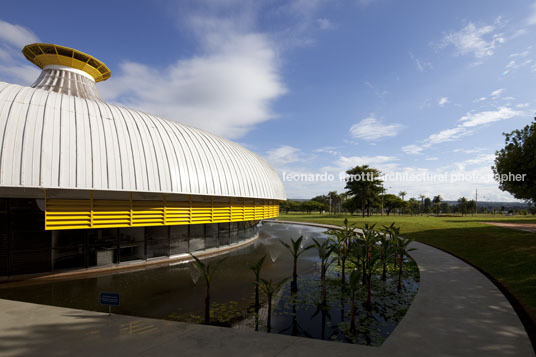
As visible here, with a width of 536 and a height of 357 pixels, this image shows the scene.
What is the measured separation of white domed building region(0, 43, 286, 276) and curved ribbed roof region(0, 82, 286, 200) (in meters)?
0.04

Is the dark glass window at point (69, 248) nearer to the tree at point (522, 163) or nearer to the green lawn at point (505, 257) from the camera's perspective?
the green lawn at point (505, 257)

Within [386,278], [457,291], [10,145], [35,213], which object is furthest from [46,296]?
[457,291]

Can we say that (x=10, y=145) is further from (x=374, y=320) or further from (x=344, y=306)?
(x=374, y=320)

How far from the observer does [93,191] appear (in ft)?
42.1

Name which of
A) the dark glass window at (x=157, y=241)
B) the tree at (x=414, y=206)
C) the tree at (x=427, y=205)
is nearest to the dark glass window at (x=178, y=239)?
the dark glass window at (x=157, y=241)

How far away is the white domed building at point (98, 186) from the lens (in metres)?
11.6

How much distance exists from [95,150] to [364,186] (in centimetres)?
7173

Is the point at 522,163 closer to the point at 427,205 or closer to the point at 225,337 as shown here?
the point at 225,337

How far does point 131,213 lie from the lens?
13906 millimetres

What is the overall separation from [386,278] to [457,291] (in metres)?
3.04

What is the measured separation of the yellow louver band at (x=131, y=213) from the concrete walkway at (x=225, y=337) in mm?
4472

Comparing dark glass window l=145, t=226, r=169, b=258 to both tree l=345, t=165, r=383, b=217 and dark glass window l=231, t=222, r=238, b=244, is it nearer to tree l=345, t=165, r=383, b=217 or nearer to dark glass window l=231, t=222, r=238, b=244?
dark glass window l=231, t=222, r=238, b=244

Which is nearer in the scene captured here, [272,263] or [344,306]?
[344,306]

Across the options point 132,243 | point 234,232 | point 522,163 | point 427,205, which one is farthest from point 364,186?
point 427,205
